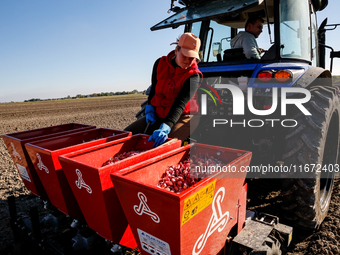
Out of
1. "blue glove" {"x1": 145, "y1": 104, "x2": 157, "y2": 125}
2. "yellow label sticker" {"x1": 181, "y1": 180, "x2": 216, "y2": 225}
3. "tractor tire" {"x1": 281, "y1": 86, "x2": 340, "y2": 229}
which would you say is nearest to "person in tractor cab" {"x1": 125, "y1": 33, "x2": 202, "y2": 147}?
"blue glove" {"x1": 145, "y1": 104, "x2": 157, "y2": 125}

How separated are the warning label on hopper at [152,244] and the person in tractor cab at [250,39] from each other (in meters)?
2.61

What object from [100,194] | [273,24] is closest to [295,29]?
[273,24]

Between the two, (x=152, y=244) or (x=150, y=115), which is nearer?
(x=152, y=244)

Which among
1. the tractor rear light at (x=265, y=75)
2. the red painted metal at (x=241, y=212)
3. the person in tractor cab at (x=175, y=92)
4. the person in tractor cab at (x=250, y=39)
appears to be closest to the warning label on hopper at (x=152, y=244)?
the red painted metal at (x=241, y=212)

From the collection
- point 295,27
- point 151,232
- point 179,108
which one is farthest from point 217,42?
point 151,232

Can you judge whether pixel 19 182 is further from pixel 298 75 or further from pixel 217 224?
pixel 298 75

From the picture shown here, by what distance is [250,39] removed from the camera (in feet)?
10.7

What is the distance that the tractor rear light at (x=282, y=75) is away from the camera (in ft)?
8.47

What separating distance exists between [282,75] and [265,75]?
0.17 meters

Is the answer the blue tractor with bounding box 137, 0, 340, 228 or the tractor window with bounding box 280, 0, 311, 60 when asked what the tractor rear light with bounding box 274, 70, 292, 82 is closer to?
the blue tractor with bounding box 137, 0, 340, 228

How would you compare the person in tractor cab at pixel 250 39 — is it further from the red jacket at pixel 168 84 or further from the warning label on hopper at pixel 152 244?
the warning label on hopper at pixel 152 244

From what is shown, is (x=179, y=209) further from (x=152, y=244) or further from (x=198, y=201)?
(x=152, y=244)

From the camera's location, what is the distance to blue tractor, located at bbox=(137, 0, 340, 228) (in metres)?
2.32

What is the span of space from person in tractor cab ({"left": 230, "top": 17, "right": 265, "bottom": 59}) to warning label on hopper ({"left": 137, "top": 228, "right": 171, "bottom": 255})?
8.57 ft
